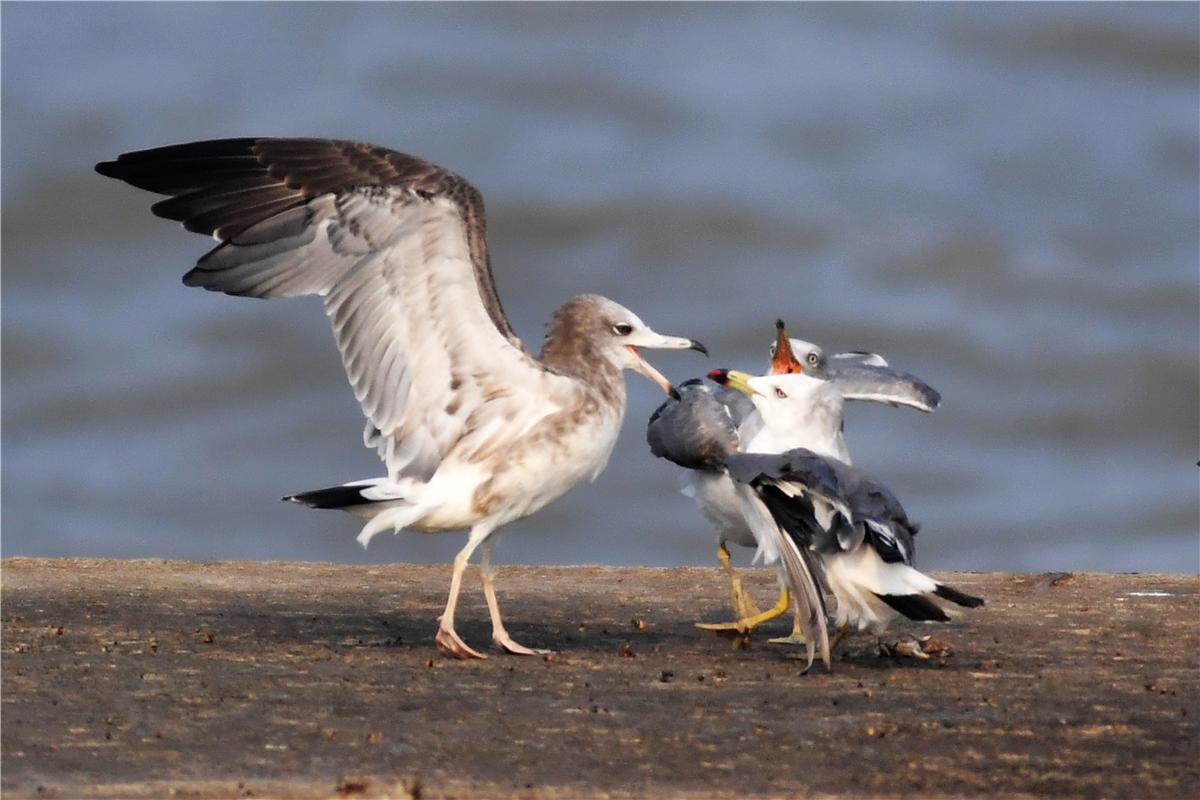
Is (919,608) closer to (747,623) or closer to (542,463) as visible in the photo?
(747,623)

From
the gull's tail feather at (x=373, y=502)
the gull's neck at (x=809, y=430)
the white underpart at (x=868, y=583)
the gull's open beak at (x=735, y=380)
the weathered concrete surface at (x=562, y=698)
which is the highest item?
the gull's open beak at (x=735, y=380)

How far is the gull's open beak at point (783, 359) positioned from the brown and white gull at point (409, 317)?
949 millimetres

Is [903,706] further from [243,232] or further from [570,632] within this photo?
[243,232]

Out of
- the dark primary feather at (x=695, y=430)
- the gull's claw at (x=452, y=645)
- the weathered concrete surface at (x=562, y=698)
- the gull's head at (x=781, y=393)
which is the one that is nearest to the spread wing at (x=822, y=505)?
the weathered concrete surface at (x=562, y=698)

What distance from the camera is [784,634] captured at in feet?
25.2

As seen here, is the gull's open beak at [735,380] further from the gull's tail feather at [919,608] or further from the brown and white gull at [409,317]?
the gull's tail feather at [919,608]

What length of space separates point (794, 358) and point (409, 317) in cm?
177

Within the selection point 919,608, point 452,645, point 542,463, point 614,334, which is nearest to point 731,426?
point 614,334

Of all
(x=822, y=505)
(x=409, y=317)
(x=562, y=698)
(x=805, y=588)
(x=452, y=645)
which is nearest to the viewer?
(x=562, y=698)

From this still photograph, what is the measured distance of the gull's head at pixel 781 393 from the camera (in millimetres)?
7301

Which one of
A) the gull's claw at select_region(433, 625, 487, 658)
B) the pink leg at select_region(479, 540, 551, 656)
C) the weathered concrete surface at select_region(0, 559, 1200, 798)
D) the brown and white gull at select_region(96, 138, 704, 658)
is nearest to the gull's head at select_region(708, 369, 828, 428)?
the brown and white gull at select_region(96, 138, 704, 658)

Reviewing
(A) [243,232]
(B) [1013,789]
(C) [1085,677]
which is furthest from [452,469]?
(B) [1013,789]

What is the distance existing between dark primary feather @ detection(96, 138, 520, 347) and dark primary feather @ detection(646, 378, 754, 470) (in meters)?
0.83

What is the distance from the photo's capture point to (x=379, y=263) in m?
7.05
